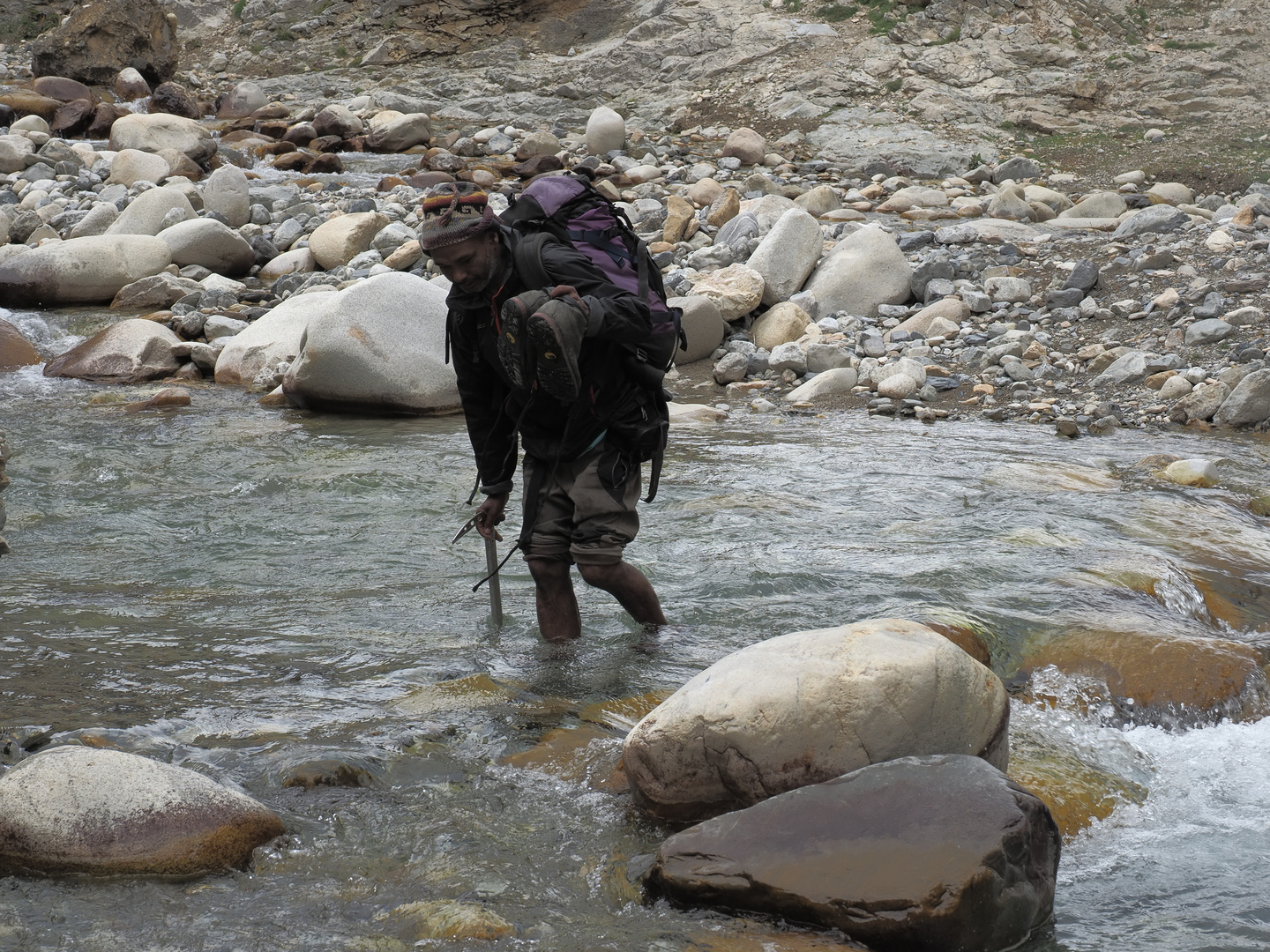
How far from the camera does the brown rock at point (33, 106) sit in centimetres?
2075

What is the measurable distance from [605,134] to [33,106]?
992cm

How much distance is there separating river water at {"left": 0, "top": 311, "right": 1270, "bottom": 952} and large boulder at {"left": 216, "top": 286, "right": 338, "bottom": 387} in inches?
A: 47.9

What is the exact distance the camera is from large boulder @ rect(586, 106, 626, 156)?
20.3m

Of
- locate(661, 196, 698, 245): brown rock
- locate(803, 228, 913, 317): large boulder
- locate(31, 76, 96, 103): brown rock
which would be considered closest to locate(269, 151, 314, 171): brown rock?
locate(31, 76, 96, 103): brown rock

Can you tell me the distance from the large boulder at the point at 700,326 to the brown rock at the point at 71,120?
1411cm

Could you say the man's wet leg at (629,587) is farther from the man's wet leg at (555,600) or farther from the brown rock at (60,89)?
the brown rock at (60,89)

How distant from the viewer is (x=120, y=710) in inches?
146

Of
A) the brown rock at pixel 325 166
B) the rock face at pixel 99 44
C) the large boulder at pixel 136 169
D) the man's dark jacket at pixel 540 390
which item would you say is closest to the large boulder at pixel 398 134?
the brown rock at pixel 325 166

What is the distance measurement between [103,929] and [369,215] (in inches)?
468

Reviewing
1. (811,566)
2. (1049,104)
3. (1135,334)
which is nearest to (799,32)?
(1049,104)

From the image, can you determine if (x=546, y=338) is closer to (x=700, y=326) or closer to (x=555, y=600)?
(x=555, y=600)

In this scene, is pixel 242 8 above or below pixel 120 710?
above

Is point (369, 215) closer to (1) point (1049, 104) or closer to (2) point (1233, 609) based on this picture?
(2) point (1233, 609)

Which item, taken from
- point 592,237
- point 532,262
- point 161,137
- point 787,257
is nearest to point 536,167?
point 161,137
